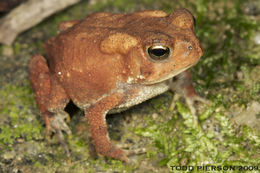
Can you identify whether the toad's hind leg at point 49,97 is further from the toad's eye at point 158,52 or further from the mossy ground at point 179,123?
the toad's eye at point 158,52

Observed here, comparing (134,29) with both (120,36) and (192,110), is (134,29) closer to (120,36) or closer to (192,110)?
(120,36)

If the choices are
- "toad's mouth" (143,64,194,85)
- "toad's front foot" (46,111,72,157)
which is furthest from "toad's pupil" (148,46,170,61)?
"toad's front foot" (46,111,72,157)

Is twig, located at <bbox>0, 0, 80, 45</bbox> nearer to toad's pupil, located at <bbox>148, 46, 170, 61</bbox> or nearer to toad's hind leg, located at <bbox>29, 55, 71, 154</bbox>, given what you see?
toad's hind leg, located at <bbox>29, 55, 71, 154</bbox>

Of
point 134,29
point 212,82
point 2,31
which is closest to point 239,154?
point 212,82

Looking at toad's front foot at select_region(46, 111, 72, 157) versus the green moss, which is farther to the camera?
the green moss

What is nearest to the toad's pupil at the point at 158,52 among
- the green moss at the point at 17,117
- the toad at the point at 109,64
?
the toad at the point at 109,64
